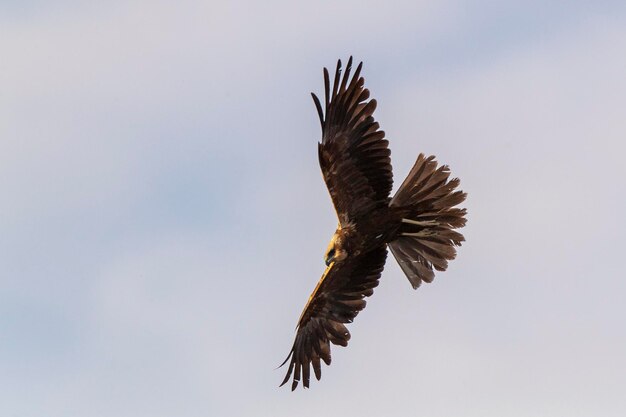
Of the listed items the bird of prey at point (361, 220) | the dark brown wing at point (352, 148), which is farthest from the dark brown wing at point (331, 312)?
the dark brown wing at point (352, 148)

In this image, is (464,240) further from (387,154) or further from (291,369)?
(291,369)

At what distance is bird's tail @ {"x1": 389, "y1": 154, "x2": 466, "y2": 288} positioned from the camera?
16.6m

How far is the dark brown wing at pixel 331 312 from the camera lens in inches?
701

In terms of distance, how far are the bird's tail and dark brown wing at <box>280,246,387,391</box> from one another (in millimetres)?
405

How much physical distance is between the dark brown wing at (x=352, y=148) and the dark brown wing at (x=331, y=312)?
133 centimetres

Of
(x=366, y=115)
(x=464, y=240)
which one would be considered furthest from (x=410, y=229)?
(x=366, y=115)

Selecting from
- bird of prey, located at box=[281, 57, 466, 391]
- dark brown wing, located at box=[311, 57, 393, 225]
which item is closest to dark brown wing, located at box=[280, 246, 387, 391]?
bird of prey, located at box=[281, 57, 466, 391]

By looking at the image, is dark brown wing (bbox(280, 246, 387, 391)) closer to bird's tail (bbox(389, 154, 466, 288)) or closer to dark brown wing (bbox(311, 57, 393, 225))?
bird's tail (bbox(389, 154, 466, 288))

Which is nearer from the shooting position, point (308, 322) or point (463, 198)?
point (463, 198)

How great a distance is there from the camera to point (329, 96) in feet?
53.3

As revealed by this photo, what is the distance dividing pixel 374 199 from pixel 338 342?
7.55 feet

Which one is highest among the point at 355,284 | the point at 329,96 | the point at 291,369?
the point at 329,96

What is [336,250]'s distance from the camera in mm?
17078

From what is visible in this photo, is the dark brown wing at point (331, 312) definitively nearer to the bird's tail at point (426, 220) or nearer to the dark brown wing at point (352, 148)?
the bird's tail at point (426, 220)
